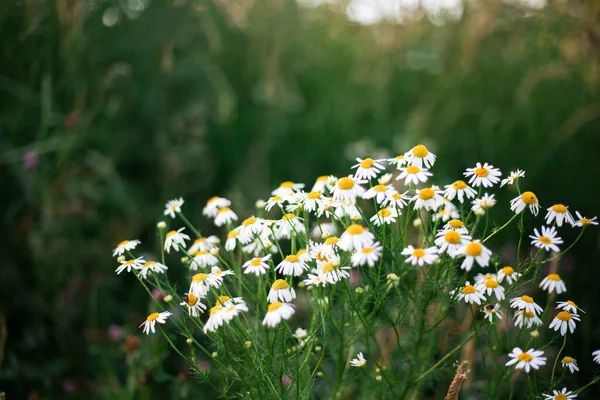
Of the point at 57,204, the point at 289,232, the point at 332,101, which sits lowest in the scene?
the point at 289,232

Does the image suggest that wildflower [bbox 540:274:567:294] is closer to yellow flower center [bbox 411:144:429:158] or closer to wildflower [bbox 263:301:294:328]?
yellow flower center [bbox 411:144:429:158]

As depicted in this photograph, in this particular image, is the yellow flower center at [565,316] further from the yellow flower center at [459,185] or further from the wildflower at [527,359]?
the yellow flower center at [459,185]

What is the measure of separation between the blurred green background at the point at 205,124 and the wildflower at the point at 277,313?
0.66m

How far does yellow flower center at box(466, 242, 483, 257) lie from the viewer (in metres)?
1.08

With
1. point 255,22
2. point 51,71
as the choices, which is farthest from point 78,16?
point 255,22

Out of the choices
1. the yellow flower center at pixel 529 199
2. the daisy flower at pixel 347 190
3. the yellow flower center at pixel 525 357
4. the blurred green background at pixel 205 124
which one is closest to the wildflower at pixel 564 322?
the yellow flower center at pixel 525 357

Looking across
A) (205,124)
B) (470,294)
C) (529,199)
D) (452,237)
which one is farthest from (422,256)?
(205,124)

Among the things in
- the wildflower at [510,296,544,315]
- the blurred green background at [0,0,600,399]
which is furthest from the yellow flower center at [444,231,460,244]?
the blurred green background at [0,0,600,399]

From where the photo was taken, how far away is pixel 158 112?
8.33 feet

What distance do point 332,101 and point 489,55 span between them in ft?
3.61

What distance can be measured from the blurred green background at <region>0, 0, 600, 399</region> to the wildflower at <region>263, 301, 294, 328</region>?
662 mm

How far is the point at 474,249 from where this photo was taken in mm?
1086

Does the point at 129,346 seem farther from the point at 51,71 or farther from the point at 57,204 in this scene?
the point at 51,71

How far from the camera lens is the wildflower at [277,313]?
1.08m
